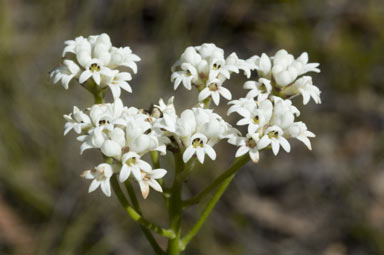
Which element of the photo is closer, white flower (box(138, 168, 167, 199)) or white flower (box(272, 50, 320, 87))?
white flower (box(138, 168, 167, 199))

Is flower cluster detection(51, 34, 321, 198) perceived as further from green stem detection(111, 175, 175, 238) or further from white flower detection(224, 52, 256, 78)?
green stem detection(111, 175, 175, 238)

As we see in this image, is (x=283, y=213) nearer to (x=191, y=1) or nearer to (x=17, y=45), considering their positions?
(x=191, y=1)

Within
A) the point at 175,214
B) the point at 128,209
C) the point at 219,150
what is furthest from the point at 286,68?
the point at 219,150

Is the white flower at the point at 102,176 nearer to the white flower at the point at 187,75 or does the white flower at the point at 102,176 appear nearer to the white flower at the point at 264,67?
the white flower at the point at 187,75

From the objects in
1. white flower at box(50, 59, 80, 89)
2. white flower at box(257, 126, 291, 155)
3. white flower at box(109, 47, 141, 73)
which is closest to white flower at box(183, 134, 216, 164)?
white flower at box(257, 126, 291, 155)

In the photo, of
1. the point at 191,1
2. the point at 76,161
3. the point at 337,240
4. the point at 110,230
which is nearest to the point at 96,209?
the point at 110,230
